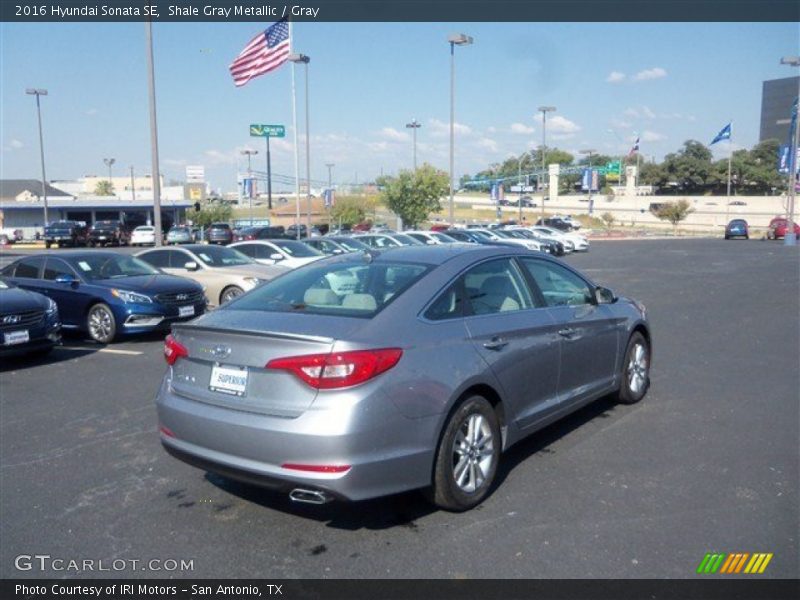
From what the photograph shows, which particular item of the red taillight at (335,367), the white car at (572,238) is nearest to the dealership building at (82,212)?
the white car at (572,238)

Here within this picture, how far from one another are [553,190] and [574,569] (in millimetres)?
115793

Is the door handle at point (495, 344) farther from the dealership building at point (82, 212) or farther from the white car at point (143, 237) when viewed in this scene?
the dealership building at point (82, 212)

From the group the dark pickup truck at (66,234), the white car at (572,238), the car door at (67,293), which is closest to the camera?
the car door at (67,293)

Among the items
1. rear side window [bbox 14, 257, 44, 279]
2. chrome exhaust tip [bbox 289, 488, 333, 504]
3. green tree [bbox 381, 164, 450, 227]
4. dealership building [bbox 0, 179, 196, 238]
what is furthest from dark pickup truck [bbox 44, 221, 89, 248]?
chrome exhaust tip [bbox 289, 488, 333, 504]

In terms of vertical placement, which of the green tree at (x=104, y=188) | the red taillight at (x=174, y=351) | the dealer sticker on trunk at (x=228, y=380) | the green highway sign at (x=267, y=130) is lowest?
the dealer sticker on trunk at (x=228, y=380)

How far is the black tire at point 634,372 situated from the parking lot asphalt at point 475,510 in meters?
0.15

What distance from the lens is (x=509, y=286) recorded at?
5.12 m

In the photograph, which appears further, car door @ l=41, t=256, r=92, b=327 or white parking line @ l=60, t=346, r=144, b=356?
car door @ l=41, t=256, r=92, b=327

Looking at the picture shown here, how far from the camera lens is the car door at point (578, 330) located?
212 inches

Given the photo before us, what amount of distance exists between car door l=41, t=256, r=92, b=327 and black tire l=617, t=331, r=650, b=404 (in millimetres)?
8070

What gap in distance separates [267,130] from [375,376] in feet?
138

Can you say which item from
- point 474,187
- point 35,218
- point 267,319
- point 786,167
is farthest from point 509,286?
point 474,187

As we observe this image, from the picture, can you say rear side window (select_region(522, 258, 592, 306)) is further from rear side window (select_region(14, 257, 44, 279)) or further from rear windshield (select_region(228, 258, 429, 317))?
rear side window (select_region(14, 257, 44, 279))

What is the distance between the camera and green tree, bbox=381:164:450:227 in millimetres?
53688
